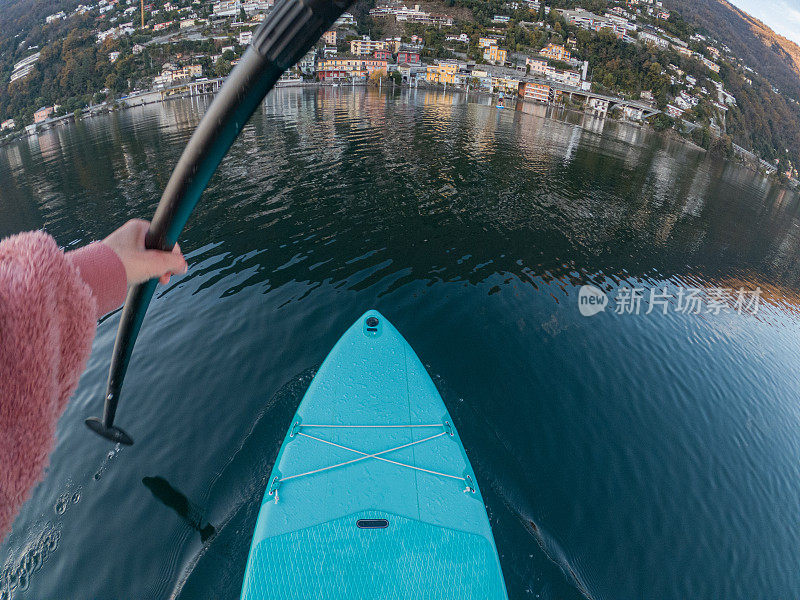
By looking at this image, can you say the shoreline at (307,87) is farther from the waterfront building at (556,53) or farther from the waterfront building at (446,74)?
the waterfront building at (556,53)

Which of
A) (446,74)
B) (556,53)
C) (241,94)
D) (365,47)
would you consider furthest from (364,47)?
(241,94)

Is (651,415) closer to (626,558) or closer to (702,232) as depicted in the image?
(626,558)

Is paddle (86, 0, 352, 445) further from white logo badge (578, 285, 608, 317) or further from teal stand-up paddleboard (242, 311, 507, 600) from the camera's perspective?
white logo badge (578, 285, 608, 317)

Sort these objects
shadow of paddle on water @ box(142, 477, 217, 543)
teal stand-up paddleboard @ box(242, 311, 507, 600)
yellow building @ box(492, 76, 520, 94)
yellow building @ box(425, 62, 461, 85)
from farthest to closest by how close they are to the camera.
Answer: yellow building @ box(425, 62, 461, 85) < yellow building @ box(492, 76, 520, 94) < shadow of paddle on water @ box(142, 477, 217, 543) < teal stand-up paddleboard @ box(242, 311, 507, 600)

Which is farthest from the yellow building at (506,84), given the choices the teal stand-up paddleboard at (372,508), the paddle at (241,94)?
the paddle at (241,94)

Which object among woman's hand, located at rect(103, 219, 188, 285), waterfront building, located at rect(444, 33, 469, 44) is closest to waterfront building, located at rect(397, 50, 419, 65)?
waterfront building, located at rect(444, 33, 469, 44)

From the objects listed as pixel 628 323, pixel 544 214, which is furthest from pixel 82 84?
pixel 628 323
